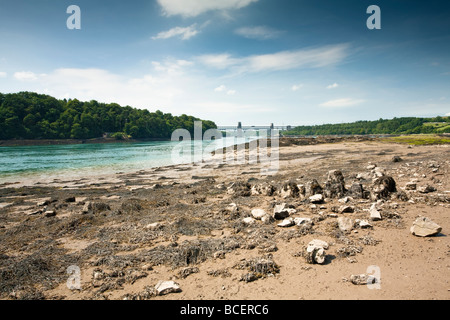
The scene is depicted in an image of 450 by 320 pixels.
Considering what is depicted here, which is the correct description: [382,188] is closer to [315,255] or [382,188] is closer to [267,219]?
[267,219]

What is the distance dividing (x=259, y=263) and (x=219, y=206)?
545 centimetres

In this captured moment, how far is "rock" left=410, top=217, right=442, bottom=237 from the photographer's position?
18.2ft

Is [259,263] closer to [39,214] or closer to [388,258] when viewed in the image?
[388,258]

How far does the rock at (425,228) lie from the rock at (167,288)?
623cm

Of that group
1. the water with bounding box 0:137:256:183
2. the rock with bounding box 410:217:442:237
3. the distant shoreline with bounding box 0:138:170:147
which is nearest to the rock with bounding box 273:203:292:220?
the rock with bounding box 410:217:442:237

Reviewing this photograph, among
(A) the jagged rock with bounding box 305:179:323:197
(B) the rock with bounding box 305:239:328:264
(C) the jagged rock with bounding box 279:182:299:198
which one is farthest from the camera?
(C) the jagged rock with bounding box 279:182:299:198

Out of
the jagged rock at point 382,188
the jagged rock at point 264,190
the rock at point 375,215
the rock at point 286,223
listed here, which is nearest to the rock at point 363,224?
the rock at point 375,215

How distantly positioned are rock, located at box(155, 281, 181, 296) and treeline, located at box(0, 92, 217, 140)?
12900 centimetres

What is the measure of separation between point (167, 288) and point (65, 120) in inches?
5661

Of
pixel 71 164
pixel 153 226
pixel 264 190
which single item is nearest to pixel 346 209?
pixel 264 190

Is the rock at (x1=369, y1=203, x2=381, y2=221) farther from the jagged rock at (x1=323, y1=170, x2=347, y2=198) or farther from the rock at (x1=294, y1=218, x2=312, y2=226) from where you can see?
the jagged rock at (x1=323, y1=170, x2=347, y2=198)

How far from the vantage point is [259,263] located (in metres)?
4.96

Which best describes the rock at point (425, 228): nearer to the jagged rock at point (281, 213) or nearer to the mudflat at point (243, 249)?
the mudflat at point (243, 249)
